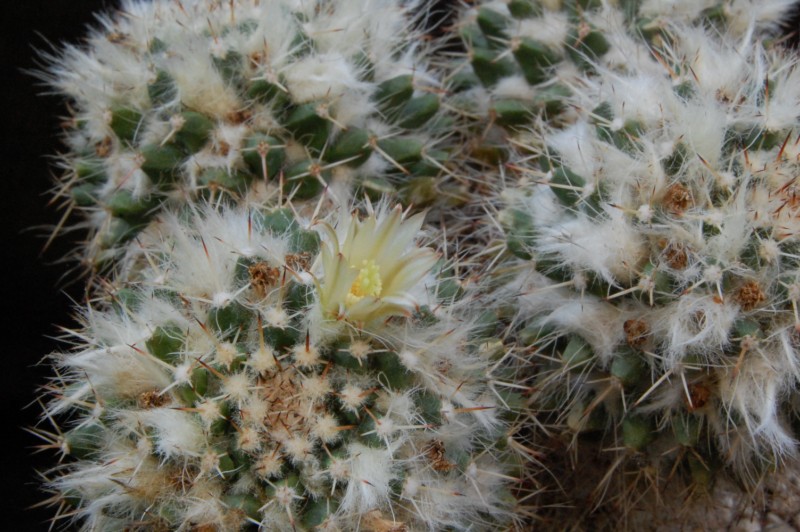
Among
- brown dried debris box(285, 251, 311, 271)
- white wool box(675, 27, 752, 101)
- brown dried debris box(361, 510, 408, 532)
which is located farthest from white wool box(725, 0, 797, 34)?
brown dried debris box(361, 510, 408, 532)

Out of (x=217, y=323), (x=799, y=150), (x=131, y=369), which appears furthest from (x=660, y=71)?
(x=131, y=369)

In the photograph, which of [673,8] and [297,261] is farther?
[673,8]

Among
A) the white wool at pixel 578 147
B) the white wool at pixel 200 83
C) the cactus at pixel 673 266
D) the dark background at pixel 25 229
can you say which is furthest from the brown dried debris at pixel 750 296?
the dark background at pixel 25 229

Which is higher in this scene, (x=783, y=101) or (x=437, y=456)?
(x=783, y=101)

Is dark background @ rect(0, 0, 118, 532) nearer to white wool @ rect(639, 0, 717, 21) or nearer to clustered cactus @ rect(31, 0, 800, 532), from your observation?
clustered cactus @ rect(31, 0, 800, 532)

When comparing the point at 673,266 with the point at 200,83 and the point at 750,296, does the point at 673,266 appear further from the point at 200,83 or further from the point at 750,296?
the point at 200,83

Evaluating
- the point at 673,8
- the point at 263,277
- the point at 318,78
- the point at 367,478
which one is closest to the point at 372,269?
the point at 263,277

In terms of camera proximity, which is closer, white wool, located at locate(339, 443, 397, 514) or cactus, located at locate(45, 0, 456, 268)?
white wool, located at locate(339, 443, 397, 514)
